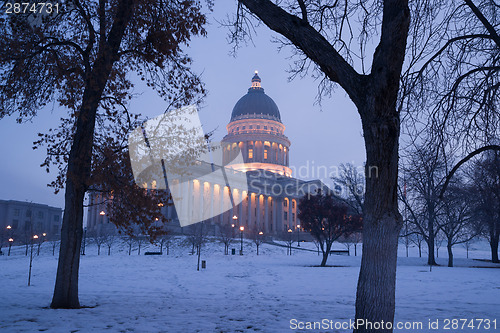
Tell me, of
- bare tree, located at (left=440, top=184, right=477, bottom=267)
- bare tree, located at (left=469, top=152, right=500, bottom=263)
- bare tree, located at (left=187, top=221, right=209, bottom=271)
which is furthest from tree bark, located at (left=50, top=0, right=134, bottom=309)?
bare tree, located at (left=440, top=184, right=477, bottom=267)

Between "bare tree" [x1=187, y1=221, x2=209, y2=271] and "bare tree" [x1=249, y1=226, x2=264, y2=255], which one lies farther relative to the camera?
"bare tree" [x1=249, y1=226, x2=264, y2=255]

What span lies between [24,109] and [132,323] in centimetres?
708

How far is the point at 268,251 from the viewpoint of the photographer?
189 feet

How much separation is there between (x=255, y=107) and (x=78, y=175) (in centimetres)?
12577

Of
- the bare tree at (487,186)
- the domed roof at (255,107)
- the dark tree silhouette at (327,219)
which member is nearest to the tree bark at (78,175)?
the bare tree at (487,186)

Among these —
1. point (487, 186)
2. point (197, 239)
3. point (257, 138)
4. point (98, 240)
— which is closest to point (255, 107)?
point (257, 138)

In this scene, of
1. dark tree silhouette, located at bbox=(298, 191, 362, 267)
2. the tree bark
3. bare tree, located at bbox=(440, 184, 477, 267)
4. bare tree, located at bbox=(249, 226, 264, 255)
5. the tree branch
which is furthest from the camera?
bare tree, located at bbox=(249, 226, 264, 255)

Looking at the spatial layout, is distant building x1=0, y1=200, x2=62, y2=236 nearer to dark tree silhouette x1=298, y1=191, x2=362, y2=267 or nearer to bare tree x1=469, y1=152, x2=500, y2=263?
dark tree silhouette x1=298, y1=191, x2=362, y2=267

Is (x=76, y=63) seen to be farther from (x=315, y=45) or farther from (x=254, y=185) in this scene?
(x=254, y=185)

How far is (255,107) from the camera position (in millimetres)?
134625

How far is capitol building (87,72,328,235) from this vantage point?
8694 cm

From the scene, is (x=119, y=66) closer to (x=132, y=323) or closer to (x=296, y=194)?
(x=132, y=323)

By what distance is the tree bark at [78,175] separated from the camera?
415 inches

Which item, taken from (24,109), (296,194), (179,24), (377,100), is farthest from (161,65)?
(296,194)
